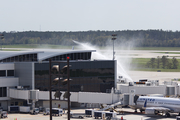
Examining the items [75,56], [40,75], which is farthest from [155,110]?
[75,56]

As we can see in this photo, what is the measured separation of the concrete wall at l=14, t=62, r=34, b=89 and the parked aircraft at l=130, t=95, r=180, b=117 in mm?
21642

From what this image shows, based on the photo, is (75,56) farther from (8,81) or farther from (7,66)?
(8,81)

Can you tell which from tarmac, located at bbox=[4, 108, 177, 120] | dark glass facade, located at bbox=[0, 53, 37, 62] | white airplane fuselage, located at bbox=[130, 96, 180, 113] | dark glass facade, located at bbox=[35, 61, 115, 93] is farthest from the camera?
dark glass facade, located at bbox=[0, 53, 37, 62]

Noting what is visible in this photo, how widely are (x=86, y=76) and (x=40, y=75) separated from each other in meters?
10.7

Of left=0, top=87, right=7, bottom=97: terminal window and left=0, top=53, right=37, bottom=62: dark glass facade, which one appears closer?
left=0, top=87, right=7, bottom=97: terminal window

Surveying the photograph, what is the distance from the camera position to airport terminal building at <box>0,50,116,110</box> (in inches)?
3383

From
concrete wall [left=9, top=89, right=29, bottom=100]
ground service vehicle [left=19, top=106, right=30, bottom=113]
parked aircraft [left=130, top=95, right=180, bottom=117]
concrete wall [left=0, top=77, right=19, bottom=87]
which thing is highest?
concrete wall [left=0, top=77, right=19, bottom=87]

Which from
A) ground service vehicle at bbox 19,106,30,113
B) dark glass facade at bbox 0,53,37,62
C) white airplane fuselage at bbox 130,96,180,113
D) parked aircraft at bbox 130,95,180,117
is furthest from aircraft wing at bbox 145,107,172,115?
dark glass facade at bbox 0,53,37,62

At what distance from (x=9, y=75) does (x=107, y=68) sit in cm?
2202

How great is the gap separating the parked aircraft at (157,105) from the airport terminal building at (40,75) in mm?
12173

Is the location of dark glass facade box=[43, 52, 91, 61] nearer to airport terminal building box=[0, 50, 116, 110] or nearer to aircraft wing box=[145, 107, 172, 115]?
airport terminal building box=[0, 50, 116, 110]

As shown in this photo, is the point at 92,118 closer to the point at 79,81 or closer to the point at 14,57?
the point at 79,81

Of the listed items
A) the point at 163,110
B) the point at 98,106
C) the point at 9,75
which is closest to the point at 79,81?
the point at 98,106

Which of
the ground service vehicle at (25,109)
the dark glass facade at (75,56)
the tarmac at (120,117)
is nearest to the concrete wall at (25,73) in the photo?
the ground service vehicle at (25,109)
